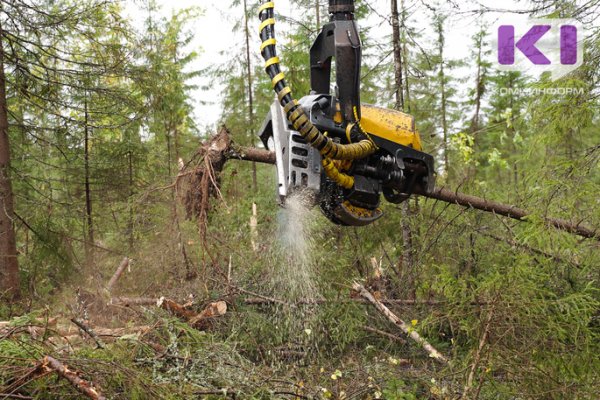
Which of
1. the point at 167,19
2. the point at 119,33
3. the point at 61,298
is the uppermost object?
the point at 167,19

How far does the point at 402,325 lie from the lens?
20.3 feet

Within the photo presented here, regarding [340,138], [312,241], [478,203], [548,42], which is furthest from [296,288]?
[548,42]

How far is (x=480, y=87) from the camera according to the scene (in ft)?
61.6

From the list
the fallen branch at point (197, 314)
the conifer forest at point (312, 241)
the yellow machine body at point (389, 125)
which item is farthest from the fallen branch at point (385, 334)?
the yellow machine body at point (389, 125)

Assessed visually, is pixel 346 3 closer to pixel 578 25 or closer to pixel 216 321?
pixel 578 25

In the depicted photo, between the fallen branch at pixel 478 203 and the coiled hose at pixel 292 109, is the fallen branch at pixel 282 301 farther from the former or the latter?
the coiled hose at pixel 292 109

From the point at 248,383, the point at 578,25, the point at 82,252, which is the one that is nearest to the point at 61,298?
the point at 82,252

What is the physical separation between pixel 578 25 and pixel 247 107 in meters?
11.3

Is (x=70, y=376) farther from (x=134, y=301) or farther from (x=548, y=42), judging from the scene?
(x=548, y=42)

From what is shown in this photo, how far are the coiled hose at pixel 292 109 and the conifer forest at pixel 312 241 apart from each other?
0.04ft

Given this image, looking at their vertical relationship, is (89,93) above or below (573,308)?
above

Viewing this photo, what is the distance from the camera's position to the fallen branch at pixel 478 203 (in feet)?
16.8

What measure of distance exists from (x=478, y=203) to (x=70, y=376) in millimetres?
4373

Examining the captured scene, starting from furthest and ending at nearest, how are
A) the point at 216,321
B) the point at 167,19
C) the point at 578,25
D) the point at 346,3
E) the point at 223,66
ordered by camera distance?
the point at 167,19 → the point at 223,66 → the point at 216,321 → the point at 578,25 → the point at 346,3
